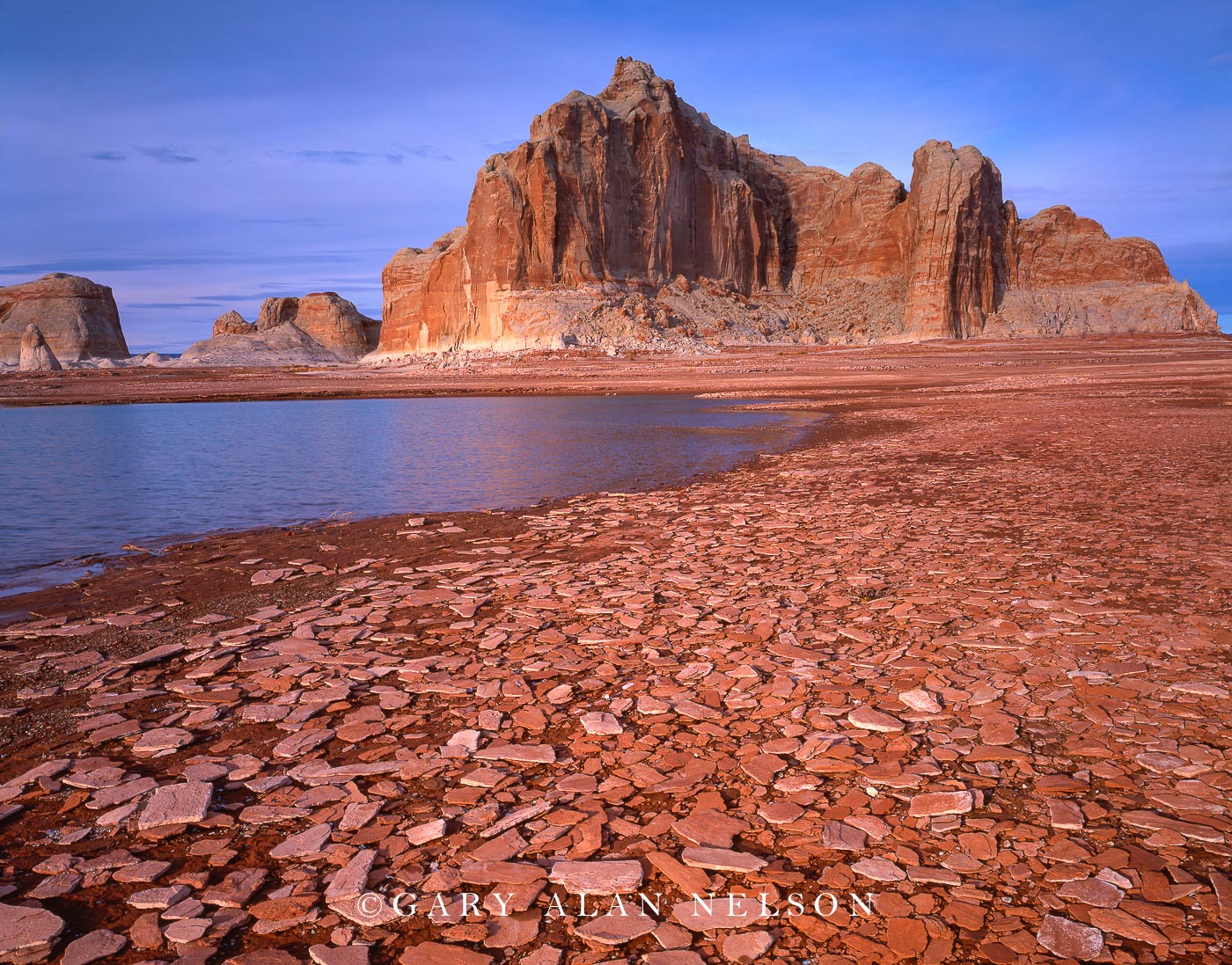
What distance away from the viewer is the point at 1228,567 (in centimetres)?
625

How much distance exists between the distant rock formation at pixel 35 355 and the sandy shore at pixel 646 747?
390ft

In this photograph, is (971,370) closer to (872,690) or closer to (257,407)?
(257,407)

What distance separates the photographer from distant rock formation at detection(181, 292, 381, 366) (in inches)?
5241

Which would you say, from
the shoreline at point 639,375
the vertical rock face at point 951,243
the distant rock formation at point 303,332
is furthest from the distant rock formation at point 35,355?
the vertical rock face at point 951,243

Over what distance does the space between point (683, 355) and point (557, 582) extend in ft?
202

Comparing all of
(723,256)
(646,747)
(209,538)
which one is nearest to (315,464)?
(209,538)

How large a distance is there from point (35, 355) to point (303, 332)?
47.3 meters

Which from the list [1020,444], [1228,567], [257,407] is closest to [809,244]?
[257,407]

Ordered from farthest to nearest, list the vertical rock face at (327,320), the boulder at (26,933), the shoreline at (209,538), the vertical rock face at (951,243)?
the vertical rock face at (327,320), the vertical rock face at (951,243), the shoreline at (209,538), the boulder at (26,933)

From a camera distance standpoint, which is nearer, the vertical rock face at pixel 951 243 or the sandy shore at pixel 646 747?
the sandy shore at pixel 646 747

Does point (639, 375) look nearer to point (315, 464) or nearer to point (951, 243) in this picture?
point (315, 464)

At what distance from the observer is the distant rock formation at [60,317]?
4407 inches

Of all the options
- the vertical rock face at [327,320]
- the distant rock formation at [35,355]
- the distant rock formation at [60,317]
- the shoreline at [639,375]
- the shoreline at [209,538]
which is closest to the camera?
the shoreline at [209,538]

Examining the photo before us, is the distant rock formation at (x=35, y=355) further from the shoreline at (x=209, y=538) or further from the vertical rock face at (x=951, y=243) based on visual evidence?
the shoreline at (x=209, y=538)
